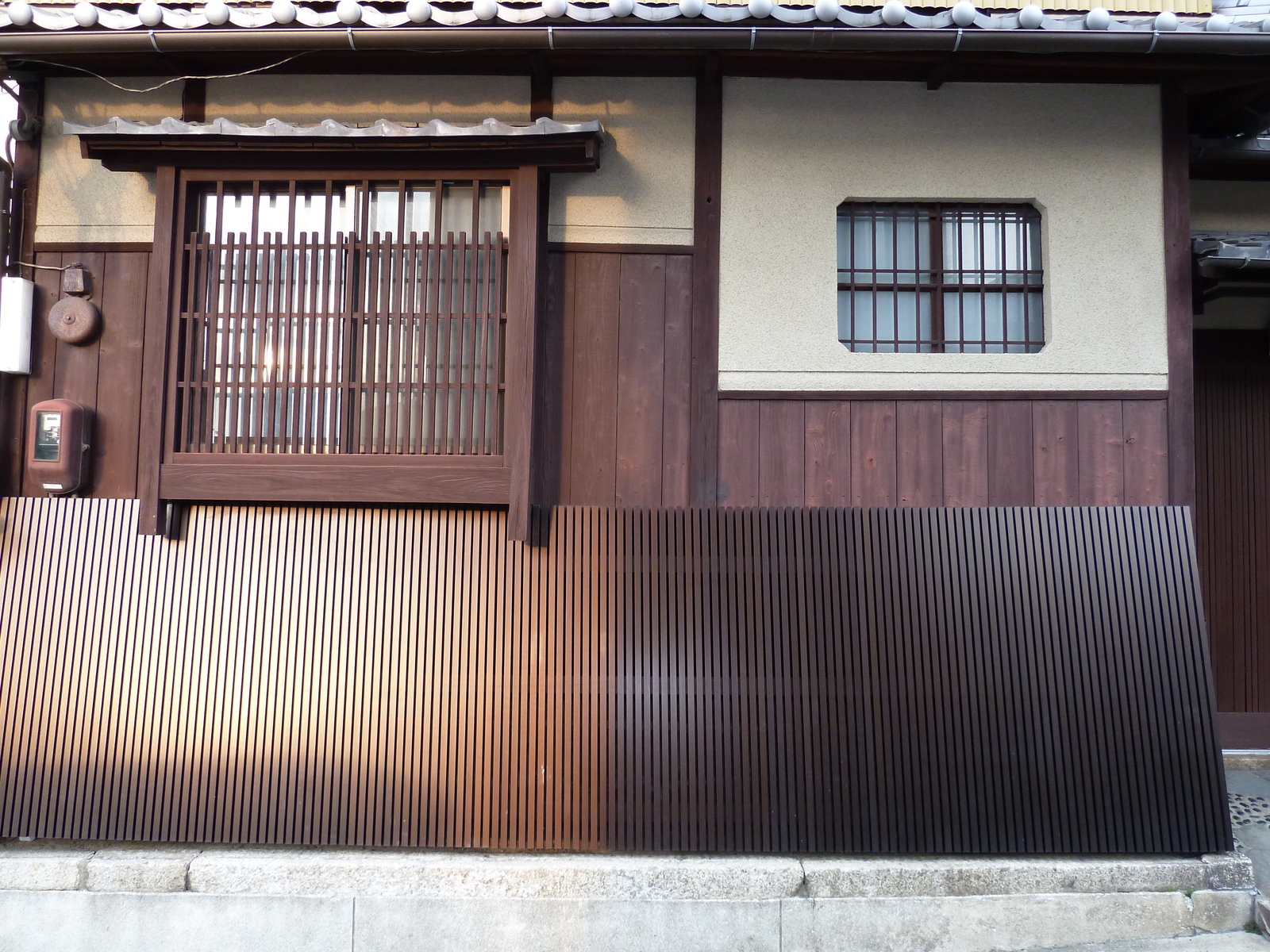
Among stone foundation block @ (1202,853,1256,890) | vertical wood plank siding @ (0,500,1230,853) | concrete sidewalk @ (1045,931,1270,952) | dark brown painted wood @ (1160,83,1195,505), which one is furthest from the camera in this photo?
dark brown painted wood @ (1160,83,1195,505)

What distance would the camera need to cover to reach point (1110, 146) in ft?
17.3

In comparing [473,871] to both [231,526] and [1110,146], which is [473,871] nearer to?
[231,526]

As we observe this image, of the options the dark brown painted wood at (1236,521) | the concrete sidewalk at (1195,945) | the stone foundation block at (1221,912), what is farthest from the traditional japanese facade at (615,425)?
the dark brown painted wood at (1236,521)

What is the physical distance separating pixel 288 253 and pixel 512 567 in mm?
2549

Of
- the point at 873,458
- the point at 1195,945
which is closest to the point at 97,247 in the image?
the point at 873,458

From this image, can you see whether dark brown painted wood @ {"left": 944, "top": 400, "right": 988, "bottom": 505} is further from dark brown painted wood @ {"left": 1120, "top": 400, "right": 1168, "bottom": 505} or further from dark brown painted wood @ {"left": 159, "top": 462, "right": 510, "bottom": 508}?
dark brown painted wood @ {"left": 159, "top": 462, "right": 510, "bottom": 508}

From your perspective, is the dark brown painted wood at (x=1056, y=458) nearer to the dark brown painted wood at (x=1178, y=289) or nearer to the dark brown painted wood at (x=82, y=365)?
the dark brown painted wood at (x=1178, y=289)

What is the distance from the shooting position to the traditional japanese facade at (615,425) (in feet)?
15.0

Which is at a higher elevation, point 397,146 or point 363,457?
point 397,146

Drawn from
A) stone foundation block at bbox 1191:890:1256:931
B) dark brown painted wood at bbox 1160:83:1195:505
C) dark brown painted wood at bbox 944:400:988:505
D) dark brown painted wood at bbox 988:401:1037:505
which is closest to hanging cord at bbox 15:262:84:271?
dark brown painted wood at bbox 944:400:988:505

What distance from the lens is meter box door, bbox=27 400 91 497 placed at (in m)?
5.01

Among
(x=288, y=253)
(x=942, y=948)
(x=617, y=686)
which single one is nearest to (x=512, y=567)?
(x=617, y=686)

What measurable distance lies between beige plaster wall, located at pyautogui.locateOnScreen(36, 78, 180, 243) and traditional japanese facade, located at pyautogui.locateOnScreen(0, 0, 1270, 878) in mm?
33

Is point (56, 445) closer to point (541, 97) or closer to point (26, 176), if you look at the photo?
point (26, 176)
